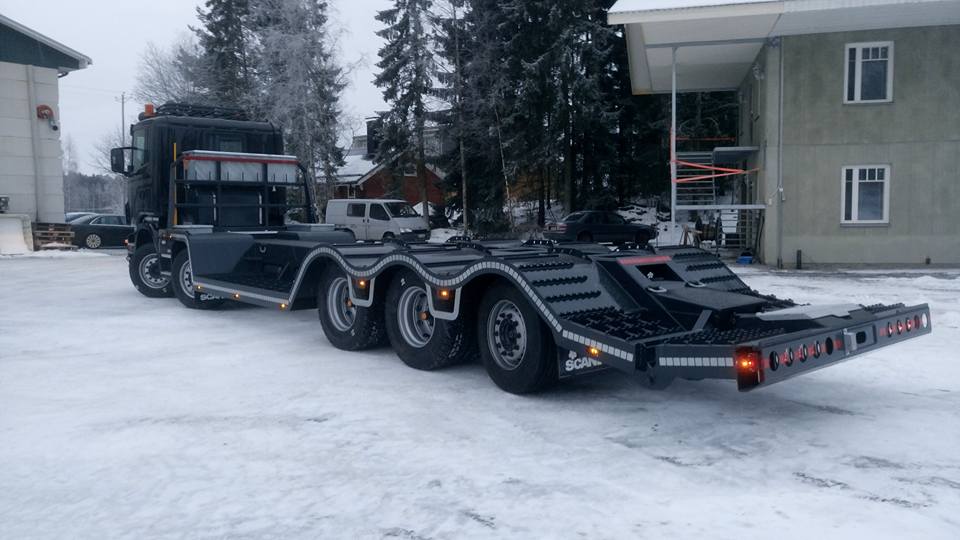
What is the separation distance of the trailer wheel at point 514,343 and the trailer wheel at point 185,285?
6.48 m

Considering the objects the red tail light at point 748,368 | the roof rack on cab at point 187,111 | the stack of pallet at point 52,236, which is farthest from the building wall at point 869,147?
the stack of pallet at point 52,236

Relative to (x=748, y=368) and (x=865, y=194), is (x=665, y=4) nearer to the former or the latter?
(x=865, y=194)

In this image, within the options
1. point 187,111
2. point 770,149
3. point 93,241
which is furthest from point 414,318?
point 93,241

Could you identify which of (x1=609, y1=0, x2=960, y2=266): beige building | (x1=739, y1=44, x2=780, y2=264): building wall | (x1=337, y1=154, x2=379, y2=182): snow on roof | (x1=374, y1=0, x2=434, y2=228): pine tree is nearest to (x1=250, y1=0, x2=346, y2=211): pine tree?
(x1=374, y1=0, x2=434, y2=228): pine tree

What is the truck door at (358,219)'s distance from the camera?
31422 millimetres

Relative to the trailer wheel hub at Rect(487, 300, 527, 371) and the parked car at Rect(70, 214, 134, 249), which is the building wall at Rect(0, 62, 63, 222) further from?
the trailer wheel hub at Rect(487, 300, 527, 371)

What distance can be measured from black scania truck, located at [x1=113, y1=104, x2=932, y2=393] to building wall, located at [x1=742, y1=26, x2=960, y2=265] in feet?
41.1

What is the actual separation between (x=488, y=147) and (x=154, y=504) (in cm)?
3278

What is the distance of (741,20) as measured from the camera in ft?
58.1

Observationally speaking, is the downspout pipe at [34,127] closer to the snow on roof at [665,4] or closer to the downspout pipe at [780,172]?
the snow on roof at [665,4]

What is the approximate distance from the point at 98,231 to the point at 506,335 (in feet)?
90.3

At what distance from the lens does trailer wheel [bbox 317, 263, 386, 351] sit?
8250 millimetres

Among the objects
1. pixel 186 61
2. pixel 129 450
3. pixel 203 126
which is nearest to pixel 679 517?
pixel 129 450

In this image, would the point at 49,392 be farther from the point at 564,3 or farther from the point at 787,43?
the point at 564,3
